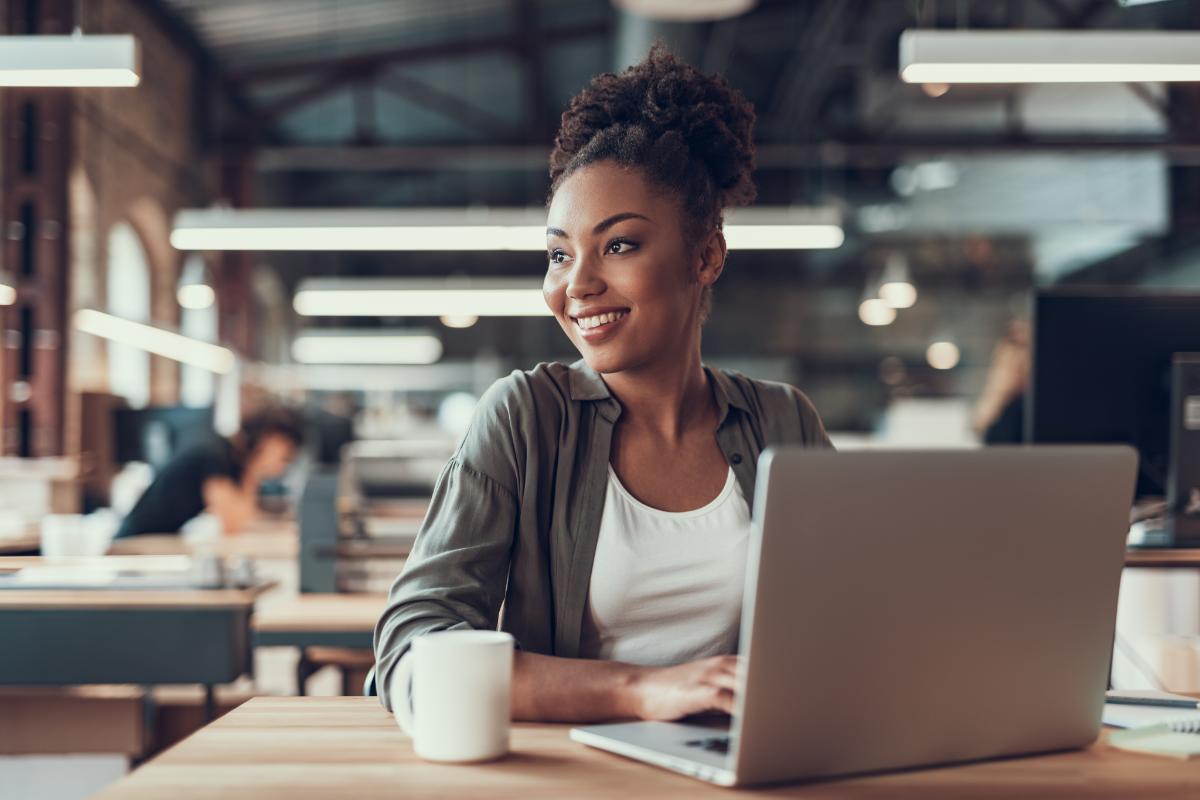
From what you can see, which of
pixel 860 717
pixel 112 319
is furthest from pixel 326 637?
pixel 112 319

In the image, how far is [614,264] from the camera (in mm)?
1386

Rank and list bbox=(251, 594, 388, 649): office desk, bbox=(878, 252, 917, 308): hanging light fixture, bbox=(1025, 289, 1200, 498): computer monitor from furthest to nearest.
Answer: bbox=(878, 252, 917, 308): hanging light fixture → bbox=(251, 594, 388, 649): office desk → bbox=(1025, 289, 1200, 498): computer monitor

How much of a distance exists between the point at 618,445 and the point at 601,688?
16.1 inches

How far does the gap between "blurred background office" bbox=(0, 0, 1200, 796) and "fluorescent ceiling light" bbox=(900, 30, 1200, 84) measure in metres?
0.09

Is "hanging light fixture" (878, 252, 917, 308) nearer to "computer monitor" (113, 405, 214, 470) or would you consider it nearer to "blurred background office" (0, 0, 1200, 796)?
"blurred background office" (0, 0, 1200, 796)

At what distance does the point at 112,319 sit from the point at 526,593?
6.49 m

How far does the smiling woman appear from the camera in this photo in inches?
53.1

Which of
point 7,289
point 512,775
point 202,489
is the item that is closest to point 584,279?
point 512,775

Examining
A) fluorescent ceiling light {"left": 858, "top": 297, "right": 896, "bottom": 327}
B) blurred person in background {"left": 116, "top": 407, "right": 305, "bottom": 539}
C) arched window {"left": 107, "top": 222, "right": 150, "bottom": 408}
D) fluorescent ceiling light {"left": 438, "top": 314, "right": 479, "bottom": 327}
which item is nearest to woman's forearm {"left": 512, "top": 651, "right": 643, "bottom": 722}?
blurred person in background {"left": 116, "top": 407, "right": 305, "bottom": 539}

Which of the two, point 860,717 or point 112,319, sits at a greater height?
point 112,319

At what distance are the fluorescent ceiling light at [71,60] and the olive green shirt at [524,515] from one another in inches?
89.8

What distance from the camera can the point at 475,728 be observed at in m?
1.00

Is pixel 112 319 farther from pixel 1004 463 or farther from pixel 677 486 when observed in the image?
pixel 1004 463

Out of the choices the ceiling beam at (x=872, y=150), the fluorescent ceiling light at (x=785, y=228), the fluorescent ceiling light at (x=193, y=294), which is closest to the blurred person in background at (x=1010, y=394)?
the fluorescent ceiling light at (x=785, y=228)
